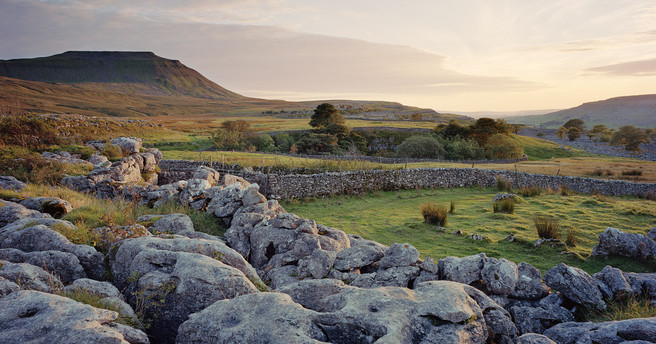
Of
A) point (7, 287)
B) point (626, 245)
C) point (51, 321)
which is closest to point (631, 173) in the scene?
point (626, 245)

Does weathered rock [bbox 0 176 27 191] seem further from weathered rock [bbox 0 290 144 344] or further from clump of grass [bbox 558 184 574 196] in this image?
clump of grass [bbox 558 184 574 196]

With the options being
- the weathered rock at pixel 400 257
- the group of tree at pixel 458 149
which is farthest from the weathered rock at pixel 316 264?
the group of tree at pixel 458 149

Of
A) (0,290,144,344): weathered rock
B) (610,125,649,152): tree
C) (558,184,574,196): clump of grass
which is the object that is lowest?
(558,184,574,196): clump of grass

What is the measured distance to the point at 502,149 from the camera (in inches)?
1854

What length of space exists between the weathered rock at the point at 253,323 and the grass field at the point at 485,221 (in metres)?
8.49

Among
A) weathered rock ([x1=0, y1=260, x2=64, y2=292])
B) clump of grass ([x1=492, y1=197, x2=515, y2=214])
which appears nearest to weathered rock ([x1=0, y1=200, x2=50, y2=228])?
weathered rock ([x1=0, y1=260, x2=64, y2=292])

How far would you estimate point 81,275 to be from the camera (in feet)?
20.7

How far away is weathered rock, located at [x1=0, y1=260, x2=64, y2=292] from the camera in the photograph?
16.8 ft

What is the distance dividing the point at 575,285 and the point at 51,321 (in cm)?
910

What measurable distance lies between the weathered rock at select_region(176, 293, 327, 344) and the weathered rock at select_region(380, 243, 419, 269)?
3.26 meters

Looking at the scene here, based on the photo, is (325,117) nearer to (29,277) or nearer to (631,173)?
(631,173)

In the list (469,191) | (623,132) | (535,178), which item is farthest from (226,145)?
(623,132)

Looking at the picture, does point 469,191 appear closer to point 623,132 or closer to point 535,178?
point 535,178

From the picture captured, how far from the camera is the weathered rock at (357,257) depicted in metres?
7.88
